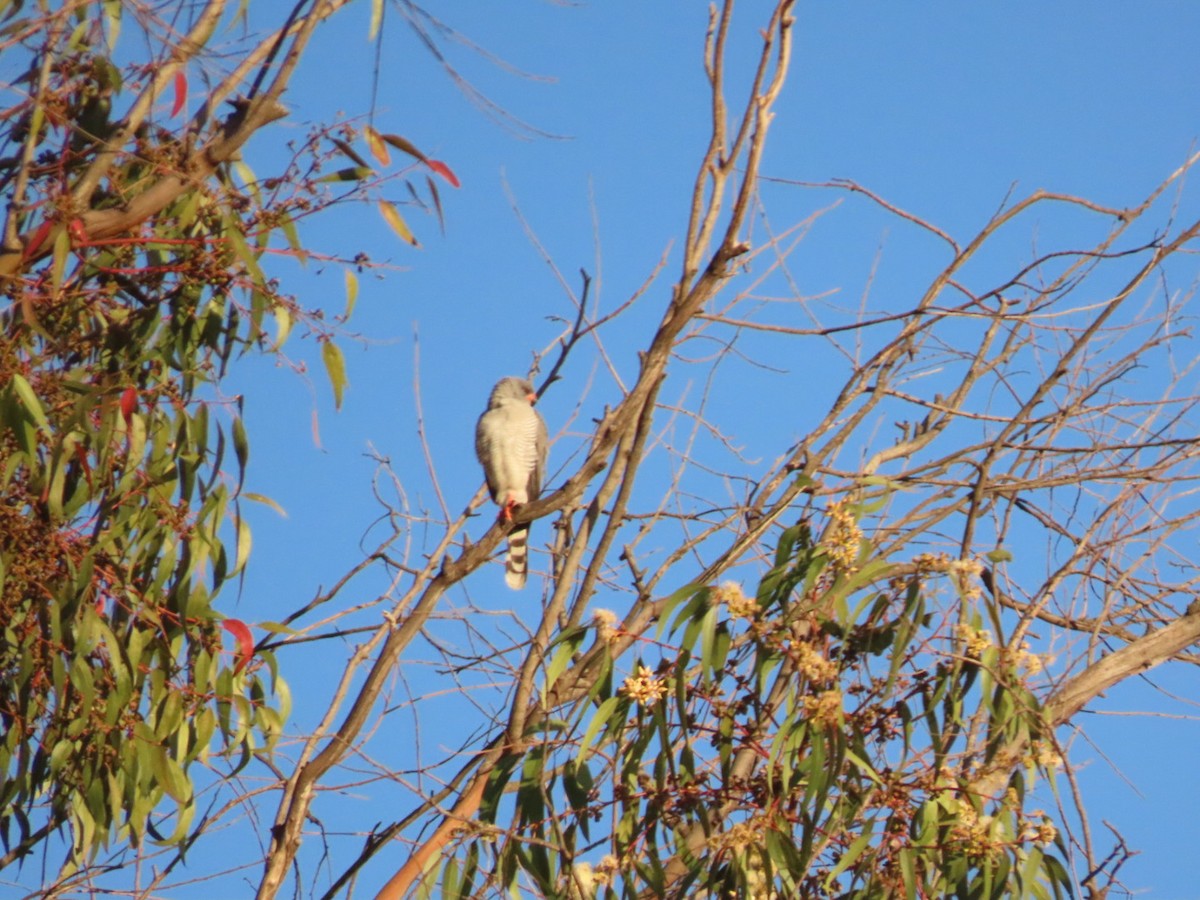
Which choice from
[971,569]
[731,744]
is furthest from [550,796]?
[971,569]

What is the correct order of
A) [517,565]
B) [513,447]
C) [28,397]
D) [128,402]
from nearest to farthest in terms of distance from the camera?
[28,397]
[128,402]
[517,565]
[513,447]

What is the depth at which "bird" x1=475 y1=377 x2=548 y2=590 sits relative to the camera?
689cm

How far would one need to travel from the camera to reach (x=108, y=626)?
3.04 m

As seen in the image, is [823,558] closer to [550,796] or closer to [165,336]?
[550,796]

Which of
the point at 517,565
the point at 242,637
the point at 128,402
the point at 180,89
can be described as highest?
the point at 517,565

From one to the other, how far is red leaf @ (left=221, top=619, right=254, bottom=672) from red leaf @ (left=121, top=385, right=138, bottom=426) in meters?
0.50

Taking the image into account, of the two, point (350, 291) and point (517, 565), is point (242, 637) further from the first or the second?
point (517, 565)

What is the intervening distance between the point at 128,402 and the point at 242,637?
22.7 inches

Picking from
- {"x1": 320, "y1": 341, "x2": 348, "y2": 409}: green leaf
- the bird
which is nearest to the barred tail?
the bird

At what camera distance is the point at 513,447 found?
6.96m

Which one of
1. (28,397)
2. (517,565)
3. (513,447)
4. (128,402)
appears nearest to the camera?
(28,397)

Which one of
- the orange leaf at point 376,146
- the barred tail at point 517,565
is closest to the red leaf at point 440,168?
the orange leaf at point 376,146

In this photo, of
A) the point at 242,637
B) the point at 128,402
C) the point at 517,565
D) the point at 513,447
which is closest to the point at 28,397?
the point at 128,402

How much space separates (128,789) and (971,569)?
188cm
